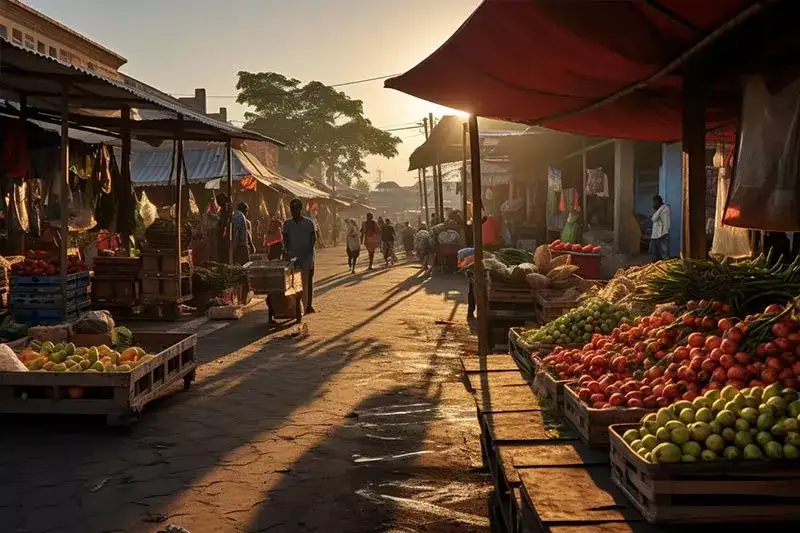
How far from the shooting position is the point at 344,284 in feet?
66.4

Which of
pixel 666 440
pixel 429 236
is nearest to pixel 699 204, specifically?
pixel 666 440

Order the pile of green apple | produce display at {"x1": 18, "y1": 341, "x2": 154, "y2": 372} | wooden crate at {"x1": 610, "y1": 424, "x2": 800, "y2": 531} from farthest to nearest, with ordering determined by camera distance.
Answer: produce display at {"x1": 18, "y1": 341, "x2": 154, "y2": 372} < the pile of green apple < wooden crate at {"x1": 610, "y1": 424, "x2": 800, "y2": 531}

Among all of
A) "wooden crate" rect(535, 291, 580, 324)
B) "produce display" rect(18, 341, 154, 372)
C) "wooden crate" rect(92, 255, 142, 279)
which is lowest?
"produce display" rect(18, 341, 154, 372)

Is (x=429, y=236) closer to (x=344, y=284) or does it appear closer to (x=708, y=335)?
(x=344, y=284)

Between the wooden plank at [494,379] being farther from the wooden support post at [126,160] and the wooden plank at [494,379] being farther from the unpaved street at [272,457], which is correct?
the wooden support post at [126,160]

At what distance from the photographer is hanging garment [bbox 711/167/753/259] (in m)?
10.1

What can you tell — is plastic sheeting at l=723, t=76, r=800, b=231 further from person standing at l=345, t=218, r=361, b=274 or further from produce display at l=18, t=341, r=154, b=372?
person standing at l=345, t=218, r=361, b=274

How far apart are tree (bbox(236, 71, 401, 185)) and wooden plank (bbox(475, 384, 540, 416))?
47201 millimetres

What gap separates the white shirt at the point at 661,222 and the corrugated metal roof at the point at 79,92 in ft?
26.9

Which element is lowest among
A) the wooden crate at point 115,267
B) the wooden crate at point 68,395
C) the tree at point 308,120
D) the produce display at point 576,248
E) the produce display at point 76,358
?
the wooden crate at point 68,395

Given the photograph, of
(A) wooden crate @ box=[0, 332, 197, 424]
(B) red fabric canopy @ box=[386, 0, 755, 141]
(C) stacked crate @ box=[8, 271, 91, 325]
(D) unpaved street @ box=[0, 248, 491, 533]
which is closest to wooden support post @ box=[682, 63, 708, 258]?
(B) red fabric canopy @ box=[386, 0, 755, 141]

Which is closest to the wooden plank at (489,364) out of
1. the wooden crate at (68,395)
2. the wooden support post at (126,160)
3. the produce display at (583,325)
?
the produce display at (583,325)

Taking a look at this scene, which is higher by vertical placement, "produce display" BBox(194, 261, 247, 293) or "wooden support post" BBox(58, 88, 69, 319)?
"wooden support post" BBox(58, 88, 69, 319)

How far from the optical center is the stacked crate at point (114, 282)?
12250 millimetres
